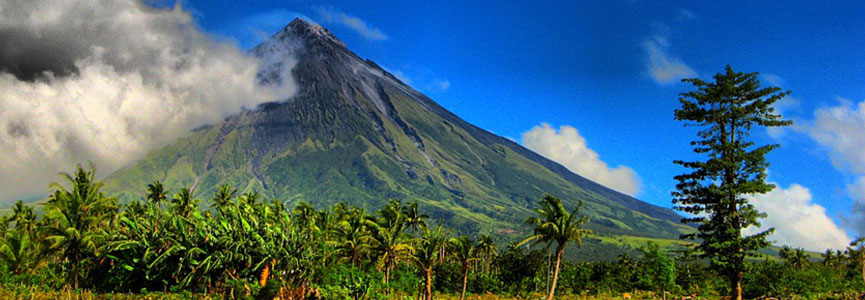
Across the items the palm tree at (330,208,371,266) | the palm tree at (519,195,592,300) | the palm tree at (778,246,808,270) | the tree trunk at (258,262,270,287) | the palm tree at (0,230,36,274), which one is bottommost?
the palm tree at (0,230,36,274)

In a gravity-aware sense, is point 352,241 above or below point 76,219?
above

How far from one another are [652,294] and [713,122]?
159ft

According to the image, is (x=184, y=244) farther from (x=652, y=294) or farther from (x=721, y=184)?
(x=652, y=294)

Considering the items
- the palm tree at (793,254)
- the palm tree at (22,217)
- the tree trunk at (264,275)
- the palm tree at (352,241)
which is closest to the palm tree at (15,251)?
the tree trunk at (264,275)

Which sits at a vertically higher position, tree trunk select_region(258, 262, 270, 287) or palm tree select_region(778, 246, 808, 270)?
palm tree select_region(778, 246, 808, 270)

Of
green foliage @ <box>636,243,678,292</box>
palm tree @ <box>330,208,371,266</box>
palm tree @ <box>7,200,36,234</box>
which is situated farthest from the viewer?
palm tree @ <box>7,200,36,234</box>

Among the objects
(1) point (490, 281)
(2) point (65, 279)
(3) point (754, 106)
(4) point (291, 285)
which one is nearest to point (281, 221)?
(4) point (291, 285)

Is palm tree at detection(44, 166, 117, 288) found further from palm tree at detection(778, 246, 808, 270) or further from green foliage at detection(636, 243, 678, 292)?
palm tree at detection(778, 246, 808, 270)

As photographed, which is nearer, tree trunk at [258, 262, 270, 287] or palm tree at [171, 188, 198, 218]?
tree trunk at [258, 262, 270, 287]

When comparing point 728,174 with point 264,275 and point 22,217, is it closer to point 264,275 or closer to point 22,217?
point 264,275

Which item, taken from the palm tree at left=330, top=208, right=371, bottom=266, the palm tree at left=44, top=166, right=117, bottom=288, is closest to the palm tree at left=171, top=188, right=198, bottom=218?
the palm tree at left=330, top=208, right=371, bottom=266

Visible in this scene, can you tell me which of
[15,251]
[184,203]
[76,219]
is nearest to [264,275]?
[76,219]

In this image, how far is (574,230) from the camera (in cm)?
4497

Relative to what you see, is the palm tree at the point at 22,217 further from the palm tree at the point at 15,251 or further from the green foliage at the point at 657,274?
the green foliage at the point at 657,274
